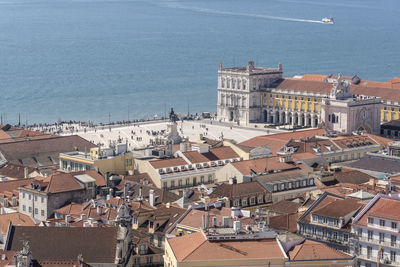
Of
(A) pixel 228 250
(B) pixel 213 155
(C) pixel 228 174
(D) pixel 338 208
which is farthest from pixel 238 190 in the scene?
(A) pixel 228 250

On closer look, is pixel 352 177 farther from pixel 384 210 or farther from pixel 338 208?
pixel 384 210

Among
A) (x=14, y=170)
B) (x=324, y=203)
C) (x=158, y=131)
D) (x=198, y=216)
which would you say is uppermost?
(x=324, y=203)

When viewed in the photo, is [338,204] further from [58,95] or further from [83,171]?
[58,95]

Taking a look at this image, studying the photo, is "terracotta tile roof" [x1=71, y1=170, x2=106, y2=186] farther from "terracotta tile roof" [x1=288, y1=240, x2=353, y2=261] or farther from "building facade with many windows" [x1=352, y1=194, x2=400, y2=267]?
"terracotta tile roof" [x1=288, y1=240, x2=353, y2=261]

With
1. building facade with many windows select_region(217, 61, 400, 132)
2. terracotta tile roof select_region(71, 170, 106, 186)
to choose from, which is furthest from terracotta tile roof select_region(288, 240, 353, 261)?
building facade with many windows select_region(217, 61, 400, 132)

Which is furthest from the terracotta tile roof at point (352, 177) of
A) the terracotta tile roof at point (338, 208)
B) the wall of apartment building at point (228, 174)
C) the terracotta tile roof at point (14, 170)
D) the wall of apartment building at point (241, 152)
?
the terracotta tile roof at point (14, 170)
